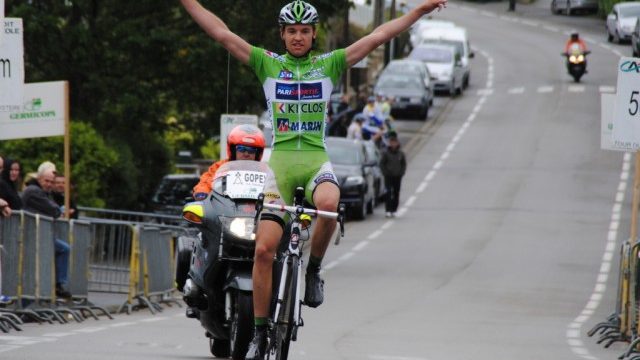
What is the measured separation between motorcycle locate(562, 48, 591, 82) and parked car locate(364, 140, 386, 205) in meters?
22.4

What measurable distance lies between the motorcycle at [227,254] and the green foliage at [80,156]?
17282 mm

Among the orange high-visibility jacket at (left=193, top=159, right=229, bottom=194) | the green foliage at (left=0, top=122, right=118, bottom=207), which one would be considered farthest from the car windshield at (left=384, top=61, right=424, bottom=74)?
the orange high-visibility jacket at (left=193, top=159, right=229, bottom=194)

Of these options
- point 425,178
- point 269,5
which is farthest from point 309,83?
point 425,178

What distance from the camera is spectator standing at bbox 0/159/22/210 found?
18.8 metres

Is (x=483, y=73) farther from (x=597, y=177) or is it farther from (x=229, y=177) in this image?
(x=229, y=177)

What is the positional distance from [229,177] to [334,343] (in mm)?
4653

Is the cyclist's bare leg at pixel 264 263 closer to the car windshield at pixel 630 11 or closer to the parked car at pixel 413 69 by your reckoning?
the parked car at pixel 413 69

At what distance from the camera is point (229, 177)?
11.6 meters

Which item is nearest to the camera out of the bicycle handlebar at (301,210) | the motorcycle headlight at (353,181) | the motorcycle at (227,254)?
the bicycle handlebar at (301,210)

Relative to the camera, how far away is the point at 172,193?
105ft

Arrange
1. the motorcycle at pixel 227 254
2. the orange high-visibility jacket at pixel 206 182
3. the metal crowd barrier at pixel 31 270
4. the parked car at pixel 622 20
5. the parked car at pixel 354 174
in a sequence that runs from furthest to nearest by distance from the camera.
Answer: the parked car at pixel 622 20, the parked car at pixel 354 174, the metal crowd barrier at pixel 31 270, the orange high-visibility jacket at pixel 206 182, the motorcycle at pixel 227 254

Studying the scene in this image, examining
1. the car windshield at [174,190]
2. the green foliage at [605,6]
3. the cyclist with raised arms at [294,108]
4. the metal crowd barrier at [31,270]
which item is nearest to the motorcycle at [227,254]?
the cyclist with raised arms at [294,108]

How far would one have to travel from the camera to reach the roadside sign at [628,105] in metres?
18.7

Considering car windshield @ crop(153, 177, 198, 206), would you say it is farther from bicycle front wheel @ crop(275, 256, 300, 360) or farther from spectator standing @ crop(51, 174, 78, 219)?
bicycle front wheel @ crop(275, 256, 300, 360)
